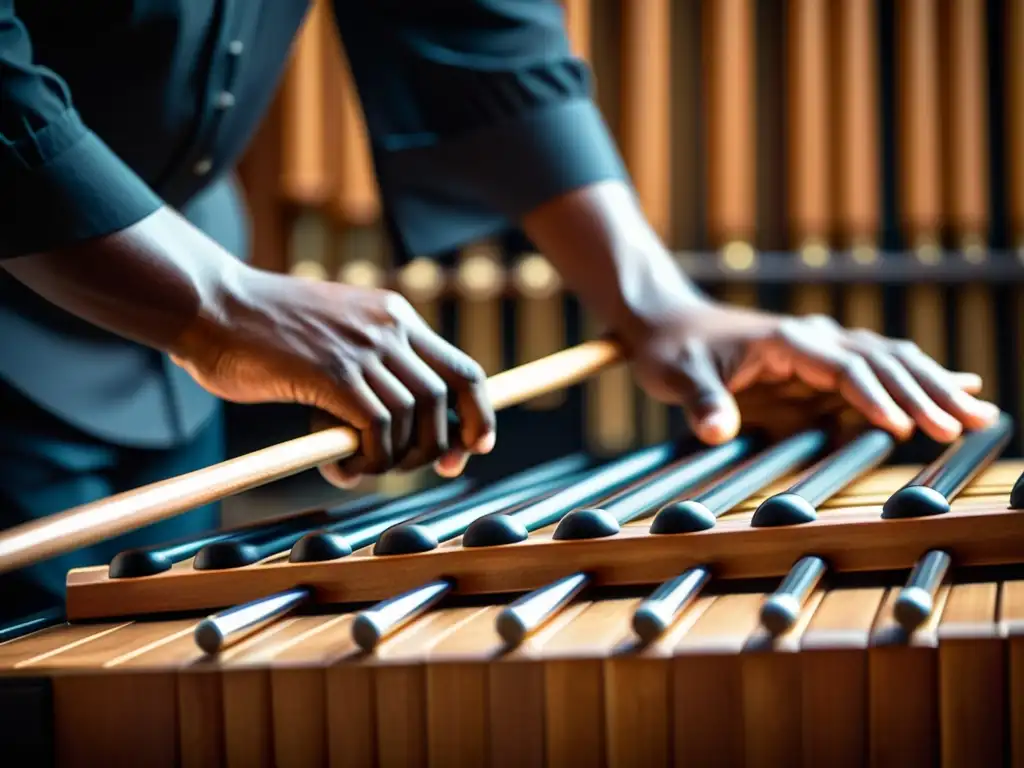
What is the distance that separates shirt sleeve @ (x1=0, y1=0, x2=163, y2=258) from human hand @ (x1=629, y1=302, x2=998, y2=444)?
1.81 feet

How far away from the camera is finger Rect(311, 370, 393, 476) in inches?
35.2

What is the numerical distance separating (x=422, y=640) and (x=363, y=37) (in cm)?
98

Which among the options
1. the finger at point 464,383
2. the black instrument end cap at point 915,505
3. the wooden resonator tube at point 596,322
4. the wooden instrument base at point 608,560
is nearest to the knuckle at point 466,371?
the finger at point 464,383

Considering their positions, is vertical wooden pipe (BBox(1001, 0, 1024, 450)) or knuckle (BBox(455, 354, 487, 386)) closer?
knuckle (BBox(455, 354, 487, 386))

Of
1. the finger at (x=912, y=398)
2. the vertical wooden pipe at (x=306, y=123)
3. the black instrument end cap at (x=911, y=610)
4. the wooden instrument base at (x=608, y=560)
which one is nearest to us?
the black instrument end cap at (x=911, y=610)

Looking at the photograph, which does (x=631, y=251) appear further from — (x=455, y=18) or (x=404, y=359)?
(x=404, y=359)

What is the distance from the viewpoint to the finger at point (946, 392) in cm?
110

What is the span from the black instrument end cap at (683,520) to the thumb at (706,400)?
418mm

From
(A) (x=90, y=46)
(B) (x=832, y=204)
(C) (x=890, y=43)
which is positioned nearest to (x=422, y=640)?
(A) (x=90, y=46)

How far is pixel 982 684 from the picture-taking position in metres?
0.54

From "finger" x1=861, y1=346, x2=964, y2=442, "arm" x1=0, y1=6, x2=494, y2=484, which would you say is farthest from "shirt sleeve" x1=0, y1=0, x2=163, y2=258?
"finger" x1=861, y1=346, x2=964, y2=442

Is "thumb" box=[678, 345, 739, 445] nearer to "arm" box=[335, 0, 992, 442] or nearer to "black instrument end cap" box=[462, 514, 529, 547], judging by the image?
"arm" box=[335, 0, 992, 442]

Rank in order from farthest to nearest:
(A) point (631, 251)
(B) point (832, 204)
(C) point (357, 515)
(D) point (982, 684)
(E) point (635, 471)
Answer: (B) point (832, 204), (A) point (631, 251), (E) point (635, 471), (C) point (357, 515), (D) point (982, 684)

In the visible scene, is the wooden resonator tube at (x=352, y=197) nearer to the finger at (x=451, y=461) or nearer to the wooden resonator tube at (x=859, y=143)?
the wooden resonator tube at (x=859, y=143)
